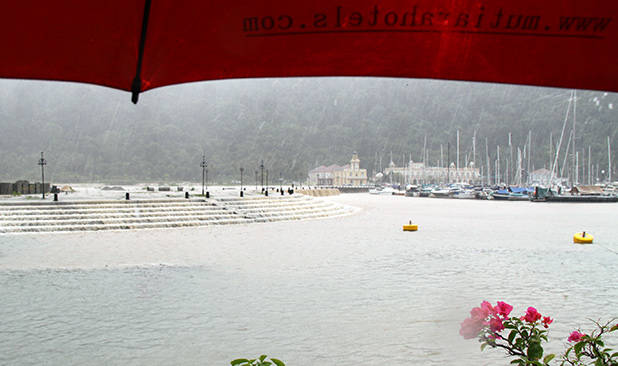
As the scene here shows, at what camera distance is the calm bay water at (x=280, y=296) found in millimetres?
5191

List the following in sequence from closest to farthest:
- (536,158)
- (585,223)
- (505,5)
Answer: (505,5) → (585,223) → (536,158)

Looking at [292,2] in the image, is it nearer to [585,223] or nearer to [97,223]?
[97,223]

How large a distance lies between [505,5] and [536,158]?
19863 cm

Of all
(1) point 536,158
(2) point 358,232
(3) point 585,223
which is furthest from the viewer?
(1) point 536,158

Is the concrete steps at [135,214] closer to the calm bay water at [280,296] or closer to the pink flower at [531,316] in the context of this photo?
the calm bay water at [280,296]

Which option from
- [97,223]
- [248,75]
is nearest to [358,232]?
[97,223]

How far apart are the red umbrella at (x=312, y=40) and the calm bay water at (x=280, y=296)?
344 cm

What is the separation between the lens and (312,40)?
183 centimetres

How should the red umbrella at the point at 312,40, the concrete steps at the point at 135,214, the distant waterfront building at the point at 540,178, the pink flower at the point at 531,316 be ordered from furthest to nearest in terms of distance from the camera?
1. the distant waterfront building at the point at 540,178
2. the concrete steps at the point at 135,214
3. the pink flower at the point at 531,316
4. the red umbrella at the point at 312,40

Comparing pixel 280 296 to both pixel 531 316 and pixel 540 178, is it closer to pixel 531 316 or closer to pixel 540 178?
pixel 531 316

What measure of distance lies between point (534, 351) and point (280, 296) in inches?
213

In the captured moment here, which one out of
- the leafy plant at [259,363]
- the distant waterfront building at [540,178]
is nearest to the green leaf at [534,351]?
the leafy plant at [259,363]

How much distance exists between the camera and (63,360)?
4.87 m

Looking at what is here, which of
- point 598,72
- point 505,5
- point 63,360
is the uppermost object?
point 505,5
